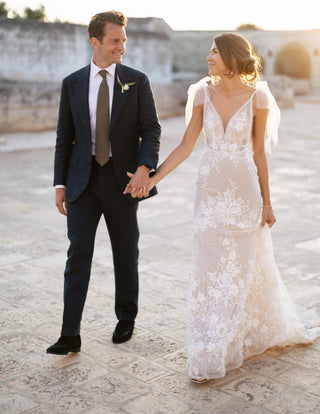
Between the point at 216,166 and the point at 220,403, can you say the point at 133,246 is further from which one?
the point at 220,403

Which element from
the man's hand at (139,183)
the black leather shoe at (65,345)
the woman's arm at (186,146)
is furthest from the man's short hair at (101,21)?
the black leather shoe at (65,345)

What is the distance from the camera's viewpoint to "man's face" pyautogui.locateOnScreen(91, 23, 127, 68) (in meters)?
3.98

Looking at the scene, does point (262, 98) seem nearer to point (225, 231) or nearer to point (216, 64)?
point (216, 64)

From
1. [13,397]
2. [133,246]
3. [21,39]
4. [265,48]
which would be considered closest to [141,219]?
[133,246]

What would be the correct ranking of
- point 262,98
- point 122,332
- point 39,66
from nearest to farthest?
point 262,98
point 122,332
point 39,66

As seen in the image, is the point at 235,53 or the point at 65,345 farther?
the point at 65,345

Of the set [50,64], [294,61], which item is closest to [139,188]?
[50,64]

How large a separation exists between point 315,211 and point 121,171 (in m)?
5.25

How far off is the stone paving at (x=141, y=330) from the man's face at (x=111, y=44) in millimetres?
1839

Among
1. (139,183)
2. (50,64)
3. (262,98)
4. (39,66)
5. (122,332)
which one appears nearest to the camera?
(262,98)

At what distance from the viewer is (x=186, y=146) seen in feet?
13.4

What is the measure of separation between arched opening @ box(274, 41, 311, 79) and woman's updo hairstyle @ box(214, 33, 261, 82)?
42197mm

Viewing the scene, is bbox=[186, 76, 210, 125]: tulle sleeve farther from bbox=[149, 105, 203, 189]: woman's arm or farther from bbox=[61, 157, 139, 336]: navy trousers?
bbox=[61, 157, 139, 336]: navy trousers

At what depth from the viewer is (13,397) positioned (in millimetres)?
3576
